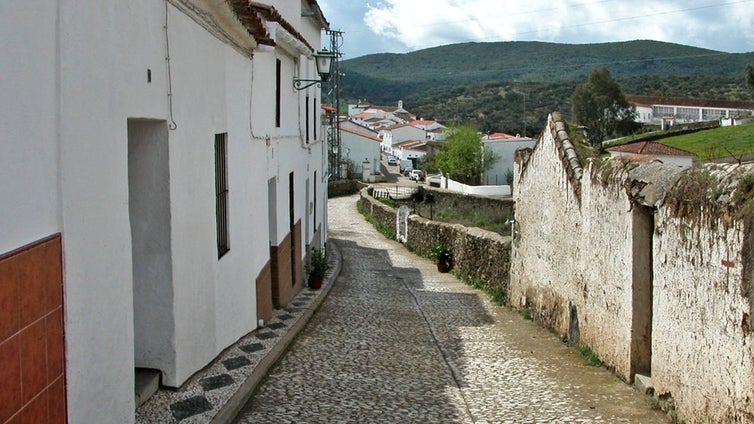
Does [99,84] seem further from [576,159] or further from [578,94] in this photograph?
[578,94]

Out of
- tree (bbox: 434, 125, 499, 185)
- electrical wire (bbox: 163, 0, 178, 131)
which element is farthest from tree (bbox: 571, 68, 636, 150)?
electrical wire (bbox: 163, 0, 178, 131)

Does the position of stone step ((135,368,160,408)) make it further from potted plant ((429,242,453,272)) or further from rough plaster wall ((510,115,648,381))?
potted plant ((429,242,453,272))

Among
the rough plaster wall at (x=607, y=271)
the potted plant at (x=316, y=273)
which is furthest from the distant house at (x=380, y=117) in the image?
the rough plaster wall at (x=607, y=271)

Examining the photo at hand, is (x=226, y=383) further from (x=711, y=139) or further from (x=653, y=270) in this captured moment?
(x=711, y=139)

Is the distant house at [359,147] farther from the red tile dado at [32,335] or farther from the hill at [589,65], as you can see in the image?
the hill at [589,65]

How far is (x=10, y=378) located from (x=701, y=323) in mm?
4932

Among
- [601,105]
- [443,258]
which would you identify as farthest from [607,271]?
[601,105]

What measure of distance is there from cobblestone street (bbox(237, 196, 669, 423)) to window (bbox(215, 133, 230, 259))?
1.43 m

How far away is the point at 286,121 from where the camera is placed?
13.9 m

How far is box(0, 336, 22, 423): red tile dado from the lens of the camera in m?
3.44

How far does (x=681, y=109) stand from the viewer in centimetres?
9225

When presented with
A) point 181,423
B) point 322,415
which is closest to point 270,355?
point 322,415

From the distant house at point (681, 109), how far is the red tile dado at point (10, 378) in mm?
85317

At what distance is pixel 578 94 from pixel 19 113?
74.7m
